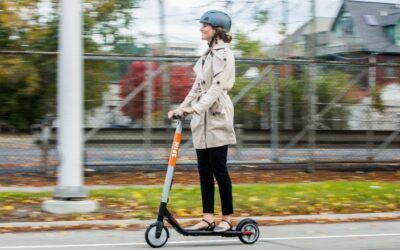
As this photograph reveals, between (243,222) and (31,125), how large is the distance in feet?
20.1

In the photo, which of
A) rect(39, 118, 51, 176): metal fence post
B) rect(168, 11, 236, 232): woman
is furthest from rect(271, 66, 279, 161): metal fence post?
rect(168, 11, 236, 232): woman

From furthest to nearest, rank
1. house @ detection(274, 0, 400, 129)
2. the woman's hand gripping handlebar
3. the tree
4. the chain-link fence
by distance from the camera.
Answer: house @ detection(274, 0, 400, 129)
the chain-link fence
the tree
the woman's hand gripping handlebar

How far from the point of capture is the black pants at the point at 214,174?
664 centimetres

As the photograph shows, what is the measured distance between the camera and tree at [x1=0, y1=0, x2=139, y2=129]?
38.3ft

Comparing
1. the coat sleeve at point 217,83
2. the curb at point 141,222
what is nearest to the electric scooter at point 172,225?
the coat sleeve at point 217,83

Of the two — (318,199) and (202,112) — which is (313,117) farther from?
(202,112)

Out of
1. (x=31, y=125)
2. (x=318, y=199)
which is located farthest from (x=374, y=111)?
(x=31, y=125)

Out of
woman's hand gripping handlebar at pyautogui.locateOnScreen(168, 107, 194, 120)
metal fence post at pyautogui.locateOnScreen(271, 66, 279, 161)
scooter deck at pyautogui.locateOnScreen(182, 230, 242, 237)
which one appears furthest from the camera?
metal fence post at pyautogui.locateOnScreen(271, 66, 279, 161)

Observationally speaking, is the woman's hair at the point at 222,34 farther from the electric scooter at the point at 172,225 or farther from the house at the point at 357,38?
the house at the point at 357,38

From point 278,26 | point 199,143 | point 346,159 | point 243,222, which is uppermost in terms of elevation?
point 278,26

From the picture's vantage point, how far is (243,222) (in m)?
6.65

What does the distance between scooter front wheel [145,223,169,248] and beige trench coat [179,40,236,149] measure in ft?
2.78

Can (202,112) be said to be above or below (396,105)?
above

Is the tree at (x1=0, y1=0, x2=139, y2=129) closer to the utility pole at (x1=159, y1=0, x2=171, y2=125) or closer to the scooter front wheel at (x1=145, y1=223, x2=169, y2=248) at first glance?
the utility pole at (x1=159, y1=0, x2=171, y2=125)
